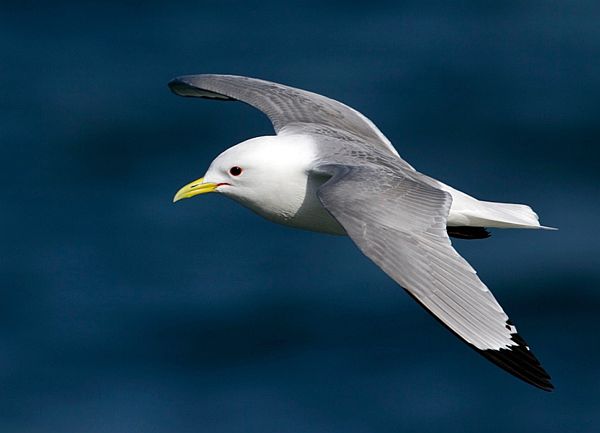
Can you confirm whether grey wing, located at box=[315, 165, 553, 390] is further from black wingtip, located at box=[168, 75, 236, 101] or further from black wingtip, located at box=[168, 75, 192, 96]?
black wingtip, located at box=[168, 75, 192, 96]

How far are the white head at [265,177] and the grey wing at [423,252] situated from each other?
1.14 feet

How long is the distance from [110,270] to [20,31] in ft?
16.0

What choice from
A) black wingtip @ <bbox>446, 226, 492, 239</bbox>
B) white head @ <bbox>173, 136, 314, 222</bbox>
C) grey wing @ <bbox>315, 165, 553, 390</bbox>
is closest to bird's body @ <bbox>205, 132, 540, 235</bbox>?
white head @ <bbox>173, 136, 314, 222</bbox>

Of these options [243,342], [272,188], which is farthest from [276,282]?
[272,188]

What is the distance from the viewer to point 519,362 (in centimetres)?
797

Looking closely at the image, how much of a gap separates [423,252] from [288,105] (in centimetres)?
290

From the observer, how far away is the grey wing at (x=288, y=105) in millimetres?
10930

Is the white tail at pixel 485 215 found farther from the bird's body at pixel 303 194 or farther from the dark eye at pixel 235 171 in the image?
the dark eye at pixel 235 171

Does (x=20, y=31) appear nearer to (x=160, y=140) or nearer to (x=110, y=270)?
(x=160, y=140)

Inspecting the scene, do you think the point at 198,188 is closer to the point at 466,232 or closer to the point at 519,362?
the point at 466,232

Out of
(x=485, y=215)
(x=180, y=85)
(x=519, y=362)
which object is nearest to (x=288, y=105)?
(x=180, y=85)

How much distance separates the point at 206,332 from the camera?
55.2ft

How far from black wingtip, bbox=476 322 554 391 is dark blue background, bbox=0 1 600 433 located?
7.96 m

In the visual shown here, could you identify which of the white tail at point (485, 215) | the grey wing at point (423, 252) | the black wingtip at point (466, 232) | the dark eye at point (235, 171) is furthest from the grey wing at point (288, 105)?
the grey wing at point (423, 252)
